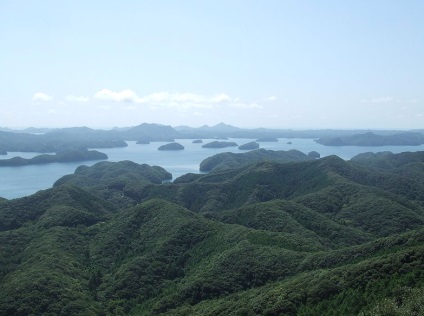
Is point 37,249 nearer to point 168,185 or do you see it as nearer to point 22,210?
point 22,210

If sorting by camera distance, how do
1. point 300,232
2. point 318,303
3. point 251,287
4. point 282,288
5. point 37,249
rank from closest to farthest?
point 318,303 < point 282,288 < point 251,287 < point 37,249 < point 300,232

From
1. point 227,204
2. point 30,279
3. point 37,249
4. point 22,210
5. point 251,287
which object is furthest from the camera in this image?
point 227,204

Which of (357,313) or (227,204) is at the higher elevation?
(357,313)

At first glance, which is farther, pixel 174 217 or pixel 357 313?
pixel 174 217

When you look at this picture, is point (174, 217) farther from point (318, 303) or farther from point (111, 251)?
point (318, 303)

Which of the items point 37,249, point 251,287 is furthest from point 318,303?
point 37,249

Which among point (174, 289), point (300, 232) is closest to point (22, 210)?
point (174, 289)
